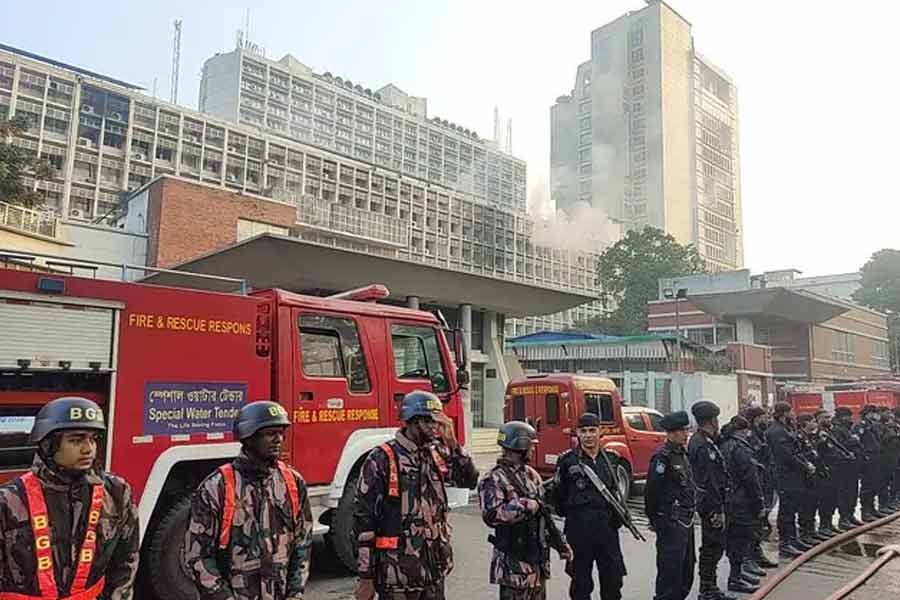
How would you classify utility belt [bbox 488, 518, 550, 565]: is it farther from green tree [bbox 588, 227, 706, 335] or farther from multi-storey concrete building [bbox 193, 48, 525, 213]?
multi-storey concrete building [bbox 193, 48, 525, 213]

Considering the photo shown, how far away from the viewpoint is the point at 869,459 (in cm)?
1088

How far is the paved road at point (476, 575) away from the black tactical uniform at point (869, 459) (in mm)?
4077

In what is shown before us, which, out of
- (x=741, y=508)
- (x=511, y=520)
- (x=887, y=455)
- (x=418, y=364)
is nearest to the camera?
(x=511, y=520)

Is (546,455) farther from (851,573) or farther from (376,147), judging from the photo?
(376,147)

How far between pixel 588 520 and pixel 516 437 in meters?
1.14

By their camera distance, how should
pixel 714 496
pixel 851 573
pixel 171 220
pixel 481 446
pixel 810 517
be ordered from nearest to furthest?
1. pixel 714 496
2. pixel 851 573
3. pixel 810 517
4. pixel 481 446
5. pixel 171 220

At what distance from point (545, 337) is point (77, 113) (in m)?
39.1

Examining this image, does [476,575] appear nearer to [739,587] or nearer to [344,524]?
[344,524]

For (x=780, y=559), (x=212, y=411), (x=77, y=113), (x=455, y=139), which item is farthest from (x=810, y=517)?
(x=455, y=139)

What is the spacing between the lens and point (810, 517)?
348 inches

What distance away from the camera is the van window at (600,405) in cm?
1238

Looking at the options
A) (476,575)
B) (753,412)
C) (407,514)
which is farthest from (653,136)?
(407,514)

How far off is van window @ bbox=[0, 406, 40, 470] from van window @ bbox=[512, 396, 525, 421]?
9173mm

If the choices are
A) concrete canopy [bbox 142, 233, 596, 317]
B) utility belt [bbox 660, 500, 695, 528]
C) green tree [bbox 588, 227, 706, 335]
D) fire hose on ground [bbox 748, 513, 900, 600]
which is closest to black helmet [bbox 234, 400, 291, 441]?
utility belt [bbox 660, 500, 695, 528]
